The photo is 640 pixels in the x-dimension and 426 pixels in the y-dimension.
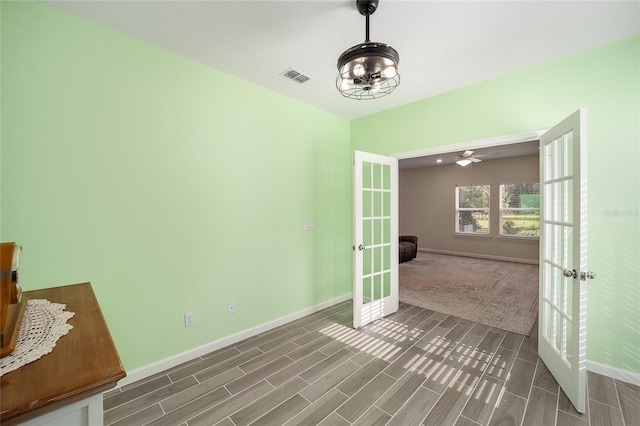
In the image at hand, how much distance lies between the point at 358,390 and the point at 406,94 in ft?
9.78

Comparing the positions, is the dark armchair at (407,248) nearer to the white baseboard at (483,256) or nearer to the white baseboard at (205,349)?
the white baseboard at (483,256)

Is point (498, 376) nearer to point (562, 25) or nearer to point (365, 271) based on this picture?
point (365, 271)

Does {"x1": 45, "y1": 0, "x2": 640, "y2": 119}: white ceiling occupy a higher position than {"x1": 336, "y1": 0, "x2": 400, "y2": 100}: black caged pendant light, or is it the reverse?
{"x1": 45, "y1": 0, "x2": 640, "y2": 119}: white ceiling

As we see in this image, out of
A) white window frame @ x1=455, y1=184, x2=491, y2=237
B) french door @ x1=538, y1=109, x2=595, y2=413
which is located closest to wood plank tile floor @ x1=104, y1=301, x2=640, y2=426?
french door @ x1=538, y1=109, x2=595, y2=413

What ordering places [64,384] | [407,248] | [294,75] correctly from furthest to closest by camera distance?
[407,248], [294,75], [64,384]

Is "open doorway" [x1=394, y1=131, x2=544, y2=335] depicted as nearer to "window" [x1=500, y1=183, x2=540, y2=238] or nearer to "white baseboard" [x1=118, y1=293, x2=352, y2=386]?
"window" [x1=500, y1=183, x2=540, y2=238]

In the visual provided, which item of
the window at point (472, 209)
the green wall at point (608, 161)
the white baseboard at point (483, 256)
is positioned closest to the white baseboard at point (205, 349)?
the green wall at point (608, 161)

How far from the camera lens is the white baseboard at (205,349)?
218 centimetres

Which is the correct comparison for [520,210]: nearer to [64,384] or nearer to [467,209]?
[467,209]

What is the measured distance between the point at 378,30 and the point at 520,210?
6.80m

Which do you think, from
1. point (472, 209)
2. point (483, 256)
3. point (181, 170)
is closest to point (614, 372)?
point (181, 170)

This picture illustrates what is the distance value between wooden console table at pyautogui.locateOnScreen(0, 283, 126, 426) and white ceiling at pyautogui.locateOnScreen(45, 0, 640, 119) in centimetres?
202

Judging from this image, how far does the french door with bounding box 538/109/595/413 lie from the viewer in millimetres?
1815

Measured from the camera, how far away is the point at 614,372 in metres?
2.18
